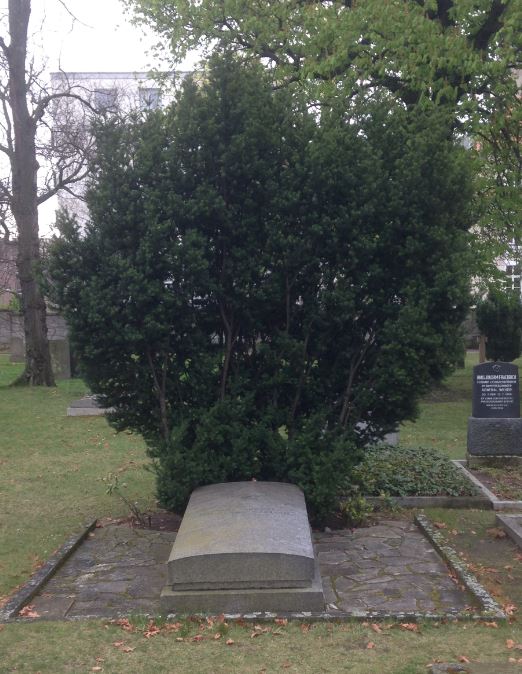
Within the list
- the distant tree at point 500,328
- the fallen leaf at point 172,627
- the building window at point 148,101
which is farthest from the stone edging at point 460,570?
the distant tree at point 500,328

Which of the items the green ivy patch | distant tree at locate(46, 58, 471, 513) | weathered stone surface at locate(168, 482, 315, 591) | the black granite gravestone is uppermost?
distant tree at locate(46, 58, 471, 513)

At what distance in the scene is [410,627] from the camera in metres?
5.51

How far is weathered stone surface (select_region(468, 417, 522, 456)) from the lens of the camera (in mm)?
10707

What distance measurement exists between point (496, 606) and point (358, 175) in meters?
3.82

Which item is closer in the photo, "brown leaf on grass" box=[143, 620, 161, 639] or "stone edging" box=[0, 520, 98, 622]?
"brown leaf on grass" box=[143, 620, 161, 639]

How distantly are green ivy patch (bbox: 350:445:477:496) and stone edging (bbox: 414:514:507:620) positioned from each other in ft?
2.60

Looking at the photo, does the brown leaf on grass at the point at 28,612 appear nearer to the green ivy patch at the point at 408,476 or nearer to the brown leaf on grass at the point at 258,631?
the brown leaf on grass at the point at 258,631

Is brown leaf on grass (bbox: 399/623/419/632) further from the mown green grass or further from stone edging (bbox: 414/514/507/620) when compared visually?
the mown green grass

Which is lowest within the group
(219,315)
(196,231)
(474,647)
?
(474,647)

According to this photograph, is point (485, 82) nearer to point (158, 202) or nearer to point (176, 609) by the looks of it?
point (158, 202)

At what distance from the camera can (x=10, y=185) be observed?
2402 centimetres

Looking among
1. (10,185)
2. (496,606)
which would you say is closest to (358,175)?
(496,606)

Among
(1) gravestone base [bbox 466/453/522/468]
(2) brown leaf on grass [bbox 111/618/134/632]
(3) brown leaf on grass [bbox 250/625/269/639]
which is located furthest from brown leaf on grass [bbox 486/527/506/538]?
(2) brown leaf on grass [bbox 111/618/134/632]

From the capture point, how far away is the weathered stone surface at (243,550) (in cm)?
585
